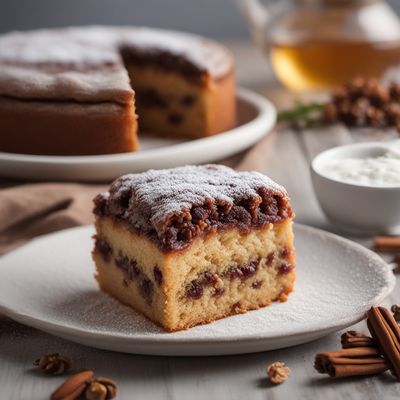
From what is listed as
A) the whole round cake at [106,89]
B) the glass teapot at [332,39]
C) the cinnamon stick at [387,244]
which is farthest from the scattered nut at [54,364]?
the glass teapot at [332,39]

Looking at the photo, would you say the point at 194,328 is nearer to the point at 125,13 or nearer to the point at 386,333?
the point at 386,333

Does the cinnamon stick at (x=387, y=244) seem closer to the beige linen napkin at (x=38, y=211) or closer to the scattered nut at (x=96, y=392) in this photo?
the beige linen napkin at (x=38, y=211)

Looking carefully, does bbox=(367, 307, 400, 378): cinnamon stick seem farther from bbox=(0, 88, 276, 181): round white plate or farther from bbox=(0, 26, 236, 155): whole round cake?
bbox=(0, 26, 236, 155): whole round cake

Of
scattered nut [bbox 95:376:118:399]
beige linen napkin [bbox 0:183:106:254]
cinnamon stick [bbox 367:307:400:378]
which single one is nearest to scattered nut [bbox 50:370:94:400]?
scattered nut [bbox 95:376:118:399]

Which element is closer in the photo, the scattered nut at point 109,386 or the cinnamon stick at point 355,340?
the scattered nut at point 109,386

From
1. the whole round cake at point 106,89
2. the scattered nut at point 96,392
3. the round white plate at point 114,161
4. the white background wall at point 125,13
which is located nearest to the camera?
the scattered nut at point 96,392

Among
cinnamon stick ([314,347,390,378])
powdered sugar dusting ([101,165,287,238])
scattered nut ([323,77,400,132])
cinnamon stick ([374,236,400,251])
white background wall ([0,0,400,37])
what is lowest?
white background wall ([0,0,400,37])

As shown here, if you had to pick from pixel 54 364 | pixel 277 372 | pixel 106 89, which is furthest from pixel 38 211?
pixel 277 372

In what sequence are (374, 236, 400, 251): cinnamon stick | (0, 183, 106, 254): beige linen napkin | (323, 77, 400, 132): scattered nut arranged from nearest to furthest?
1. (374, 236, 400, 251): cinnamon stick
2. (0, 183, 106, 254): beige linen napkin
3. (323, 77, 400, 132): scattered nut
